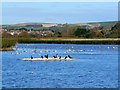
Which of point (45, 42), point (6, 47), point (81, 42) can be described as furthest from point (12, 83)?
point (45, 42)

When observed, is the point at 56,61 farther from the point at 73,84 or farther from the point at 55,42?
the point at 55,42

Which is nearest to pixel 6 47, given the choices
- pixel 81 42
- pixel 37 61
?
pixel 37 61

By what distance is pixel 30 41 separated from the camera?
187 meters

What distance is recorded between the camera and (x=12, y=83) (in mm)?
40438

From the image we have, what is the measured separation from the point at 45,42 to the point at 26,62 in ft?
388

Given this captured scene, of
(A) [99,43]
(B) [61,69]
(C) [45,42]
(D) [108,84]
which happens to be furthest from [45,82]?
(C) [45,42]

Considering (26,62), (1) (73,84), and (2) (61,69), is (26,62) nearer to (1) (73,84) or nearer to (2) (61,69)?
(2) (61,69)

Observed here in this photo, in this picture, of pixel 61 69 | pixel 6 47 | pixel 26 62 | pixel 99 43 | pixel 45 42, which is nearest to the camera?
pixel 61 69

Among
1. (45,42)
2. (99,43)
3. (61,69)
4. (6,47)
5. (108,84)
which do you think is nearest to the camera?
(108,84)

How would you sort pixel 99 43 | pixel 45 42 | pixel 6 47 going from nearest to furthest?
pixel 6 47 → pixel 99 43 → pixel 45 42

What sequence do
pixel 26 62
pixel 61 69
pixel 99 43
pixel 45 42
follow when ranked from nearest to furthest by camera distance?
pixel 61 69 → pixel 26 62 → pixel 99 43 → pixel 45 42

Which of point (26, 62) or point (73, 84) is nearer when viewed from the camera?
point (73, 84)

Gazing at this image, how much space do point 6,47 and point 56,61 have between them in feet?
95.4

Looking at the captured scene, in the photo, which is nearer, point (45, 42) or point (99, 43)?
point (99, 43)
